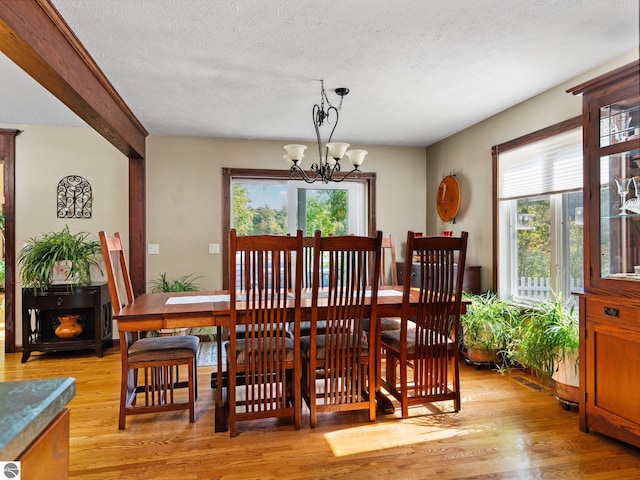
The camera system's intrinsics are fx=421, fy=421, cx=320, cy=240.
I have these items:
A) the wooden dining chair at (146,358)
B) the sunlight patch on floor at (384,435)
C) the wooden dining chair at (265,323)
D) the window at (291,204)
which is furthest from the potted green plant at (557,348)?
the window at (291,204)

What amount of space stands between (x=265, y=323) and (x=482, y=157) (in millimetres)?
2877

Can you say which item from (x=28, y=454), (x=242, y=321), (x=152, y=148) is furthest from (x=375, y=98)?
(x=28, y=454)

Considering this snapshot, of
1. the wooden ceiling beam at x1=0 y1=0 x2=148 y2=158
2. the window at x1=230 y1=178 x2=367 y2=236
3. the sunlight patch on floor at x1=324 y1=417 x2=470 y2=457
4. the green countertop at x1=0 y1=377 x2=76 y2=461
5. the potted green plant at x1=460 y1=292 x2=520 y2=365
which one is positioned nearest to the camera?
the green countertop at x1=0 y1=377 x2=76 y2=461

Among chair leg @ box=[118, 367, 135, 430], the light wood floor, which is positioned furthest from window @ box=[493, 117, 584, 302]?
chair leg @ box=[118, 367, 135, 430]

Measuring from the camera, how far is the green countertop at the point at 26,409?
0.70 meters

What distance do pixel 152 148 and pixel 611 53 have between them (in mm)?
4235

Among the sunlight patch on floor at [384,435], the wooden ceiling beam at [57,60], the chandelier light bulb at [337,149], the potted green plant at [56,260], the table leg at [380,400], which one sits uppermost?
the wooden ceiling beam at [57,60]

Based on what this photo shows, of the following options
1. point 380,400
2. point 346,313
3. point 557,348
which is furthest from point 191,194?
point 557,348

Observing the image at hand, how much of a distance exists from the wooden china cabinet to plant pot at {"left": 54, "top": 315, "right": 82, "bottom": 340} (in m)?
4.32

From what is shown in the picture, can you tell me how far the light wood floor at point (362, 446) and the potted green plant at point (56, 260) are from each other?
1.57m

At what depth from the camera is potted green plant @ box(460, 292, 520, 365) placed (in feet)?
11.5

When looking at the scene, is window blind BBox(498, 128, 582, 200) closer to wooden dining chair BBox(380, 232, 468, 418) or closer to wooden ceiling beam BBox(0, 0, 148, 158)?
wooden dining chair BBox(380, 232, 468, 418)

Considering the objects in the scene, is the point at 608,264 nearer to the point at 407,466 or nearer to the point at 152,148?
the point at 407,466

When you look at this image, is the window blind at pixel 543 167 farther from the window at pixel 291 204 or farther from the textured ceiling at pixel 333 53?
the window at pixel 291 204
